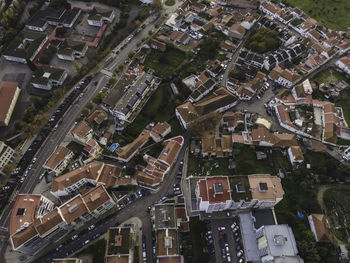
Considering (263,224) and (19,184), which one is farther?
(19,184)

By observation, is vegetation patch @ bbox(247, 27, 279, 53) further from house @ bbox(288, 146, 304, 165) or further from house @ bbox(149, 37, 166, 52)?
house @ bbox(288, 146, 304, 165)

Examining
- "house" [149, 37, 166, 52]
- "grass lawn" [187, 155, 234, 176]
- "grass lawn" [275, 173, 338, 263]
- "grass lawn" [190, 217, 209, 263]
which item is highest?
"house" [149, 37, 166, 52]

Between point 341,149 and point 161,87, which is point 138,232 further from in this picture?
point 341,149

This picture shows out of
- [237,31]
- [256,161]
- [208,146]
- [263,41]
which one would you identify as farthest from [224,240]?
[237,31]

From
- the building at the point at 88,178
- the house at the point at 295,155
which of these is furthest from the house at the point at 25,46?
the house at the point at 295,155

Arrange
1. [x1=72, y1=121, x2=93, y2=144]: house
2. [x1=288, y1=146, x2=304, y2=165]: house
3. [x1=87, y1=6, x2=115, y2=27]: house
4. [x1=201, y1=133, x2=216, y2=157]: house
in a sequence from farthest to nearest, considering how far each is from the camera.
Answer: [x1=87, y1=6, x2=115, y2=27]: house → [x1=72, y1=121, x2=93, y2=144]: house → [x1=201, y1=133, x2=216, y2=157]: house → [x1=288, y1=146, x2=304, y2=165]: house

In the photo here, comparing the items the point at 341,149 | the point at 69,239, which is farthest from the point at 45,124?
the point at 341,149

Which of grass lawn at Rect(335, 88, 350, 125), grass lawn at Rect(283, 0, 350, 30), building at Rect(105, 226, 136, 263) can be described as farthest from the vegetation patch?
building at Rect(105, 226, 136, 263)

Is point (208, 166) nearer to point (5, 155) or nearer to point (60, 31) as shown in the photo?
point (5, 155)
